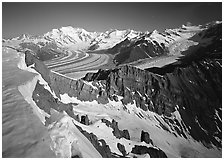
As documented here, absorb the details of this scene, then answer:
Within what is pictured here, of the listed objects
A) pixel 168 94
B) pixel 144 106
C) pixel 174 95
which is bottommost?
pixel 144 106

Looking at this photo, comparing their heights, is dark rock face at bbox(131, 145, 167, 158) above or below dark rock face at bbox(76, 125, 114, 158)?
below

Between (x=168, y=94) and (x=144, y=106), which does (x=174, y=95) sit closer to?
(x=168, y=94)

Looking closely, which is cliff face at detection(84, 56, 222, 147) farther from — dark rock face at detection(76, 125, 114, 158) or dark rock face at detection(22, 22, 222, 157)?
dark rock face at detection(76, 125, 114, 158)

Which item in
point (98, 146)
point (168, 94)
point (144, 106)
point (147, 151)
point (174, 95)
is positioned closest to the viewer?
point (98, 146)

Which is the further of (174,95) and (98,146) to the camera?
(174,95)

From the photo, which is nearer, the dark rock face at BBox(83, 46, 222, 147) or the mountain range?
the mountain range

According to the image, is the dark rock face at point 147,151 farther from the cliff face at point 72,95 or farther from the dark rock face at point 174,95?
the dark rock face at point 174,95

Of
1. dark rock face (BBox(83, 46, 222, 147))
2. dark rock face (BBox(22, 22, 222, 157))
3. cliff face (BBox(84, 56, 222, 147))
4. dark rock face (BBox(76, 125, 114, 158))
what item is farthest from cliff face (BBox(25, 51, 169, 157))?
dark rock face (BBox(83, 46, 222, 147))

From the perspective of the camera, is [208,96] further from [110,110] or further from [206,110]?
[110,110]

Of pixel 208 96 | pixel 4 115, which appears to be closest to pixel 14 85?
pixel 4 115

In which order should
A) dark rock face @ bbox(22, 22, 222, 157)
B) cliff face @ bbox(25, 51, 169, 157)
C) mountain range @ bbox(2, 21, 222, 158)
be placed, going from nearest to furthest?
1. cliff face @ bbox(25, 51, 169, 157)
2. mountain range @ bbox(2, 21, 222, 158)
3. dark rock face @ bbox(22, 22, 222, 157)

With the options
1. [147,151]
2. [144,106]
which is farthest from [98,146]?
[144,106]
